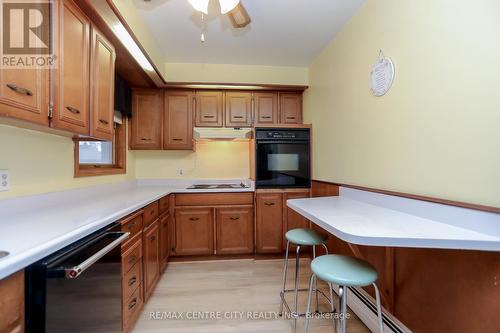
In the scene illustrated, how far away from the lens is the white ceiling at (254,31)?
1.98 m

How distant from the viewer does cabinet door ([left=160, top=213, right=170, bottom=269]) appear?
2.39m

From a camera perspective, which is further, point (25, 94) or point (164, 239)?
point (164, 239)

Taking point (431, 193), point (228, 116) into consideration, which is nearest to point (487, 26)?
point (431, 193)

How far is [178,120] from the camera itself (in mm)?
3053

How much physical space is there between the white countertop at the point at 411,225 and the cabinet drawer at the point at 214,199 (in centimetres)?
143

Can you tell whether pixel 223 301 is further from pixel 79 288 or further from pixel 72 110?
pixel 72 110

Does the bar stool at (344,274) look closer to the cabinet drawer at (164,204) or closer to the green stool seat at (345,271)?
the green stool seat at (345,271)

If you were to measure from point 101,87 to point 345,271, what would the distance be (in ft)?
6.45

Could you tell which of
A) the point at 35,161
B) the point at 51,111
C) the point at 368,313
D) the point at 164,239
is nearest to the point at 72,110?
the point at 51,111

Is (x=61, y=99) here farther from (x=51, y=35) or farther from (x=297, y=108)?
(x=297, y=108)

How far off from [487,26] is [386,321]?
68.4 inches

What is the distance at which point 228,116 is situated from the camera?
312 cm

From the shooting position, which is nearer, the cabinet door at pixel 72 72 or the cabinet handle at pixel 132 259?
the cabinet door at pixel 72 72

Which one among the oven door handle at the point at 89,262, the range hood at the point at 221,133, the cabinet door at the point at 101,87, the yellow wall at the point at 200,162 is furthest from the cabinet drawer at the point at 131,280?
the yellow wall at the point at 200,162
